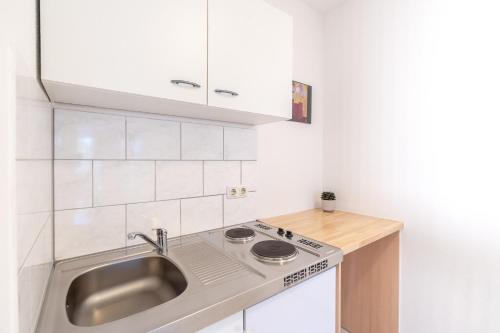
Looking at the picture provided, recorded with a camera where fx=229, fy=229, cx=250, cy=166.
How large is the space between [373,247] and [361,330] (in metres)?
0.62

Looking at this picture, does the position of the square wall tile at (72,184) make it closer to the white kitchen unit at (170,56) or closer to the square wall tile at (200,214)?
the white kitchen unit at (170,56)

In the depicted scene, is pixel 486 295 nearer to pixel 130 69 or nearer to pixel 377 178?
A: pixel 377 178

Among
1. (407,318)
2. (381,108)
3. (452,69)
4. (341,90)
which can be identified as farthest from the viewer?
(341,90)

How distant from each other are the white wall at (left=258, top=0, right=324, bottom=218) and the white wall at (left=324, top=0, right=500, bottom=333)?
0.63 ft

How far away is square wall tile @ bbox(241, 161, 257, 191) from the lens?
1.45 meters

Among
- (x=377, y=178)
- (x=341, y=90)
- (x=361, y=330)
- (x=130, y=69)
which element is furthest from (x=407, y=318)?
(x=130, y=69)

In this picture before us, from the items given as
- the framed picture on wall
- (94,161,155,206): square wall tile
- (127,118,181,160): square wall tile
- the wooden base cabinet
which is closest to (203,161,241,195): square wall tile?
(127,118,181,160): square wall tile

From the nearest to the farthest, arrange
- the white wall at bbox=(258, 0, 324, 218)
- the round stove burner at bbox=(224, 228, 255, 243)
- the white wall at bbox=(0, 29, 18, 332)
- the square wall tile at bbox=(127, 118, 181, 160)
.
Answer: the white wall at bbox=(0, 29, 18, 332), the square wall tile at bbox=(127, 118, 181, 160), the round stove burner at bbox=(224, 228, 255, 243), the white wall at bbox=(258, 0, 324, 218)

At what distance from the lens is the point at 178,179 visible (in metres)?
1.19

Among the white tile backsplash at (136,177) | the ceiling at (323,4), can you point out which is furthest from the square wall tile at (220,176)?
the ceiling at (323,4)

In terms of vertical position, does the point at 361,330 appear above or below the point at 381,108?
below

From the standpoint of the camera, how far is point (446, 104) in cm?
130

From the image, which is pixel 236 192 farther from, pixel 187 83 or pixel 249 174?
pixel 187 83

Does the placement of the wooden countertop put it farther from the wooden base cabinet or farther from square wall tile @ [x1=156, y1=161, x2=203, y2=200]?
square wall tile @ [x1=156, y1=161, x2=203, y2=200]
